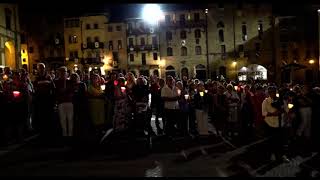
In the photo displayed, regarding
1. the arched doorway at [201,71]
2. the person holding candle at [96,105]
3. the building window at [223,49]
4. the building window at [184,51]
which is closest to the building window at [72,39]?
the building window at [184,51]

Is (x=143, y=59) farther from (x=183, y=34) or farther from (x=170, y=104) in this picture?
(x=170, y=104)

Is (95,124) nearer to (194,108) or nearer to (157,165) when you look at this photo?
(157,165)

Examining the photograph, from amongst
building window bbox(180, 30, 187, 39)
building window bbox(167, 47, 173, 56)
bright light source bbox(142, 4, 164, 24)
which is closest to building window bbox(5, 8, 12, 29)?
bright light source bbox(142, 4, 164, 24)

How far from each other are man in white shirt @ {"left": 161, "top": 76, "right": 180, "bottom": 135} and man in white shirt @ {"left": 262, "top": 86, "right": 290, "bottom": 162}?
3783 millimetres

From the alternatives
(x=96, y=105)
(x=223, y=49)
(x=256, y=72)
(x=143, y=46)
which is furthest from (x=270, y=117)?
(x=143, y=46)

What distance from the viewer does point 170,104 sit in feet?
47.5

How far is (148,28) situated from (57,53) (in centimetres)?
1778

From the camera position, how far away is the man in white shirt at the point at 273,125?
10.9 m

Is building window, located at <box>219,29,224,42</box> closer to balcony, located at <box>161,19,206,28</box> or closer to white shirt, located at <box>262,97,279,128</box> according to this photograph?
balcony, located at <box>161,19,206,28</box>

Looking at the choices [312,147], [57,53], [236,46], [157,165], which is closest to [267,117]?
[312,147]

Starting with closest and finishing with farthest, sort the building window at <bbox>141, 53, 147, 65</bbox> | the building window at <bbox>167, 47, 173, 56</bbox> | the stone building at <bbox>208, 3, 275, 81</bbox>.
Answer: the stone building at <bbox>208, 3, 275, 81</bbox>
the building window at <bbox>167, 47, 173, 56</bbox>
the building window at <bbox>141, 53, 147, 65</bbox>

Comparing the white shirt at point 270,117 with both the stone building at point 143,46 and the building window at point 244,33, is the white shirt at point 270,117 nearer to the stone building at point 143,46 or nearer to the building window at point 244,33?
the building window at point 244,33

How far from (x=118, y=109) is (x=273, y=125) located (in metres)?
4.12

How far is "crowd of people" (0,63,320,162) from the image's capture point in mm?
11906
